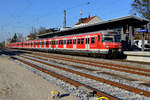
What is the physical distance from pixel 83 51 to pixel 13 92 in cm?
1479

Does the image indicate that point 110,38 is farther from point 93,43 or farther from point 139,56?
point 139,56

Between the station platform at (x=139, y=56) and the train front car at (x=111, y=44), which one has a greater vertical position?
the train front car at (x=111, y=44)

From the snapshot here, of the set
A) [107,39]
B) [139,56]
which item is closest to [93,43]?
[107,39]

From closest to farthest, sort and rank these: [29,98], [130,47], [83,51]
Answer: [29,98]
[83,51]
[130,47]

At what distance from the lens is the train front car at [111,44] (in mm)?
16391

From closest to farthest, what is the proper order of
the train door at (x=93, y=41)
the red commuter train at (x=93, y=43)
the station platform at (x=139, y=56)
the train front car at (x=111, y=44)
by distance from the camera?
the station platform at (x=139, y=56) → the train front car at (x=111, y=44) → the red commuter train at (x=93, y=43) → the train door at (x=93, y=41)

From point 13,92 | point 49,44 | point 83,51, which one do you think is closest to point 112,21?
point 83,51

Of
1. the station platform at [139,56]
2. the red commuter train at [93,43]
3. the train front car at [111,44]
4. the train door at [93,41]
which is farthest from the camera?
the train door at [93,41]

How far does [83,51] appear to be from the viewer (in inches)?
782

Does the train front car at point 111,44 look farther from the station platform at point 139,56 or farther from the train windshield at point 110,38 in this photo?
the station platform at point 139,56

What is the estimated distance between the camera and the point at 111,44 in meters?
16.5

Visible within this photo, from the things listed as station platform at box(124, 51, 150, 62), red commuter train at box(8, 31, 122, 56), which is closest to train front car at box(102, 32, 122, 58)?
red commuter train at box(8, 31, 122, 56)

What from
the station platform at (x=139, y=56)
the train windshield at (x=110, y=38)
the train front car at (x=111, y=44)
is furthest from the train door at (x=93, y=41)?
the station platform at (x=139, y=56)

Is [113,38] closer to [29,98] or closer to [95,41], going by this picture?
[95,41]
